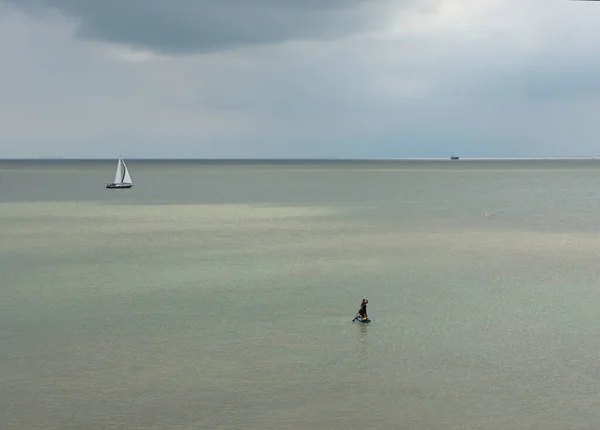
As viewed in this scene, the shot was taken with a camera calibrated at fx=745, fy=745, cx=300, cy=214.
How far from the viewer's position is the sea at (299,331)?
28.0 meters

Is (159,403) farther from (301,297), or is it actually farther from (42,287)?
(42,287)

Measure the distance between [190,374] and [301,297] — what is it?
53.0ft

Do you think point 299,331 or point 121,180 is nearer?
point 299,331

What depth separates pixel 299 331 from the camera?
127 ft

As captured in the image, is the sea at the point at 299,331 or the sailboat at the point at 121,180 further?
the sailboat at the point at 121,180

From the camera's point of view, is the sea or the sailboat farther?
the sailboat

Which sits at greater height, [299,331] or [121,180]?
[121,180]

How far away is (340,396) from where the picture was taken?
95.8 ft

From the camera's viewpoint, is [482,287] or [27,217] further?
[27,217]

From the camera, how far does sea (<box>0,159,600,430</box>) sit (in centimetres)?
2797

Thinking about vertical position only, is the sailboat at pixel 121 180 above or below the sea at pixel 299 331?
above

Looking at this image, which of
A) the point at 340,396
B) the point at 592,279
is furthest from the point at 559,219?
the point at 340,396

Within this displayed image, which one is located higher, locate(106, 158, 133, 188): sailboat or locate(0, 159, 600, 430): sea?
locate(106, 158, 133, 188): sailboat

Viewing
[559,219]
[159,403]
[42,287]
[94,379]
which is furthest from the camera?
[559,219]
